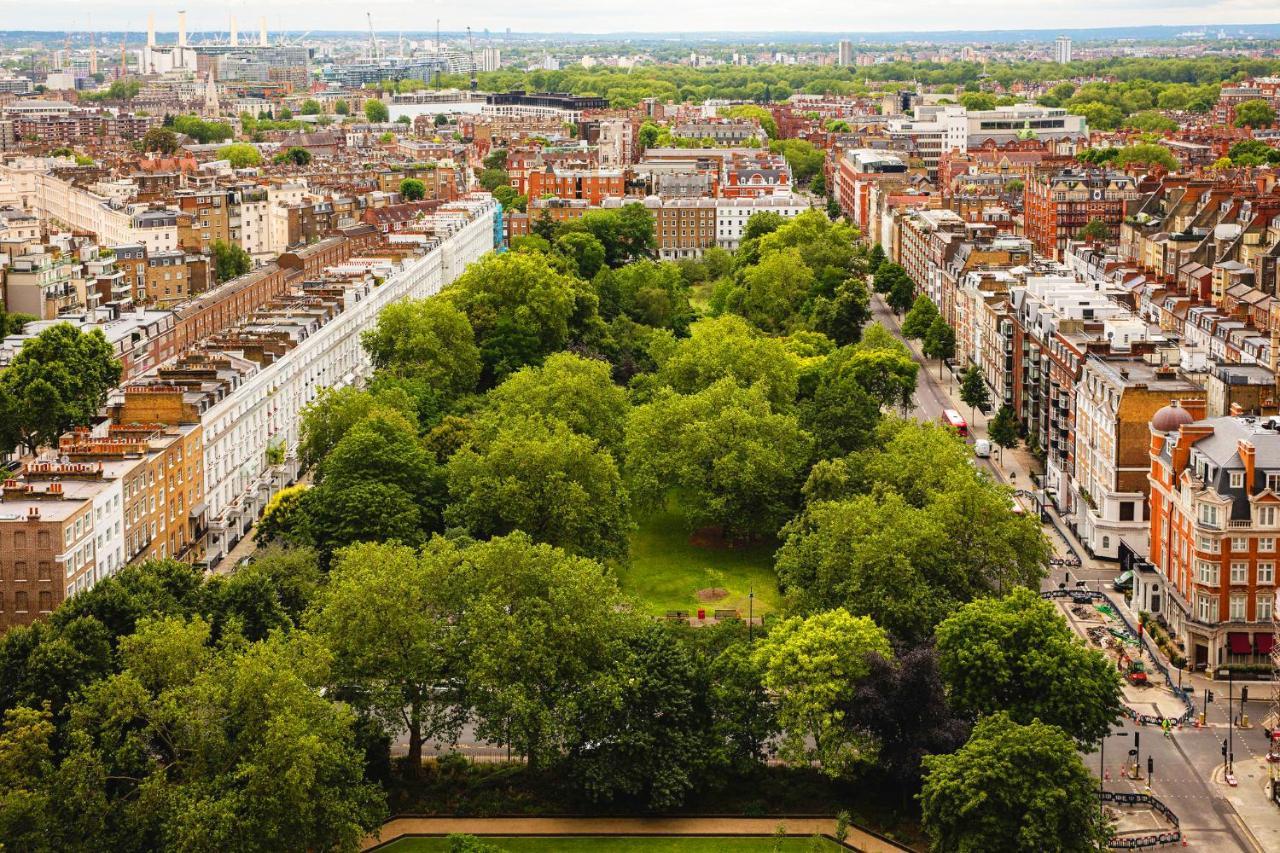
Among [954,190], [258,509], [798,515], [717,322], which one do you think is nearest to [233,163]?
[954,190]

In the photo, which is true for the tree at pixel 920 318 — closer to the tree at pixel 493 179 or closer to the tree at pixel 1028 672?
the tree at pixel 1028 672

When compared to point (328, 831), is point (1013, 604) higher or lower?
higher

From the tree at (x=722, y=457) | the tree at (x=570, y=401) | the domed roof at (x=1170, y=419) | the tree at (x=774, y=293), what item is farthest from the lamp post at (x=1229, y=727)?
the tree at (x=774, y=293)

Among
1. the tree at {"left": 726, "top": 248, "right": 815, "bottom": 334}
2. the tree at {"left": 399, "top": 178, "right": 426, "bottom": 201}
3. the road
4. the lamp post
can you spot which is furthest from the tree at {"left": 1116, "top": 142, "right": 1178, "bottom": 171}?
the road

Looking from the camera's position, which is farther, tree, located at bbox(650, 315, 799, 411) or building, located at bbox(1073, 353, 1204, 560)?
tree, located at bbox(650, 315, 799, 411)

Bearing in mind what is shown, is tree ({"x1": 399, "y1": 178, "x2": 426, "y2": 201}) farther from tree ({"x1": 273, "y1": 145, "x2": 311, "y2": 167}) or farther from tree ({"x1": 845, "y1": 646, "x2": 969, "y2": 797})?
tree ({"x1": 845, "y1": 646, "x2": 969, "y2": 797})

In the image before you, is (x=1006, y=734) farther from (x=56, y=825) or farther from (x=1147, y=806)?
(x=56, y=825)
